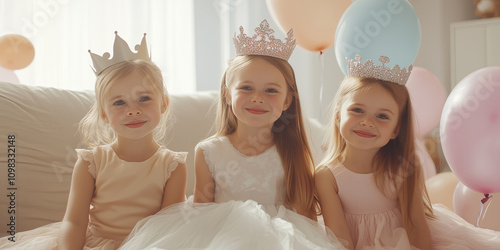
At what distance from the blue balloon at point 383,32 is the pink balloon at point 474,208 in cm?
57

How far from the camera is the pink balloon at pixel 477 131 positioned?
1625 mm

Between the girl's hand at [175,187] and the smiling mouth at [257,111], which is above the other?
the smiling mouth at [257,111]

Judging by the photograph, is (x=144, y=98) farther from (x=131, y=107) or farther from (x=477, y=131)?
(x=477, y=131)

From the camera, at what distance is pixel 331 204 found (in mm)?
1500

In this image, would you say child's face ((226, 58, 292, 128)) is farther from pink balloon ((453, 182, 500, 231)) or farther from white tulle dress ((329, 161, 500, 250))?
pink balloon ((453, 182, 500, 231))

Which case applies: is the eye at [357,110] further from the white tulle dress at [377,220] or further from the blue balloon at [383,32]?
the blue balloon at [383,32]

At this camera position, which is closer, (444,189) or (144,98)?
(144,98)

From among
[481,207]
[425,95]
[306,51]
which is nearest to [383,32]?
[481,207]

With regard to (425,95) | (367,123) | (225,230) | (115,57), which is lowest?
(225,230)

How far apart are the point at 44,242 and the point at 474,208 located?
5.04 feet

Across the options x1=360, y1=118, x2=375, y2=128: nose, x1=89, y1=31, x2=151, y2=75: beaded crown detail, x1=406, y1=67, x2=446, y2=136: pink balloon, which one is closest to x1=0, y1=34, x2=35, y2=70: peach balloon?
x1=89, y1=31, x2=151, y2=75: beaded crown detail

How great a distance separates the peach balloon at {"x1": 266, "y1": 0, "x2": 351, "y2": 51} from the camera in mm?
2326

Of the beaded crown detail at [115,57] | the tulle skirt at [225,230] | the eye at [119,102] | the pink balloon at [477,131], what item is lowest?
the tulle skirt at [225,230]

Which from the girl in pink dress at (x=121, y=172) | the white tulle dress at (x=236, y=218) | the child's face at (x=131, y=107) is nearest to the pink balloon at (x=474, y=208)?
the white tulle dress at (x=236, y=218)
